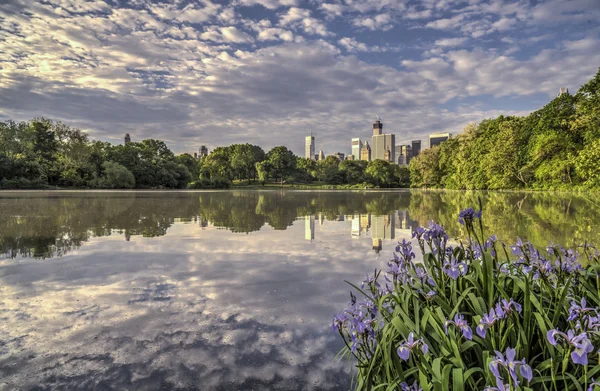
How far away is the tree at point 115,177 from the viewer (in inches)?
2024

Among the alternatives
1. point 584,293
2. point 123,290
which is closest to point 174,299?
point 123,290

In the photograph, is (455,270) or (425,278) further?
(425,278)

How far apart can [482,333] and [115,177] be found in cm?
5781

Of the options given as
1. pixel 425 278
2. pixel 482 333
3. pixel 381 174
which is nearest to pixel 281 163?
pixel 381 174

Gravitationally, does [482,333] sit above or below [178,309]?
above

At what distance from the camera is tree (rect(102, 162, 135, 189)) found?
169 feet

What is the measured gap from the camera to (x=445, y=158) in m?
64.4

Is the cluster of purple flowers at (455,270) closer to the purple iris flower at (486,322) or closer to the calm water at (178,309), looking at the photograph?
the purple iris flower at (486,322)

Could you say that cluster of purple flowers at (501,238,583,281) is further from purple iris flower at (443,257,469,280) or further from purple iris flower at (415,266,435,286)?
purple iris flower at (415,266,435,286)

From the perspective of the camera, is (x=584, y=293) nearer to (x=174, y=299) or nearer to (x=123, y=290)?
(x=174, y=299)

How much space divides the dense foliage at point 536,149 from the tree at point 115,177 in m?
51.0

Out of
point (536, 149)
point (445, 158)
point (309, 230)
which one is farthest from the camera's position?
point (445, 158)

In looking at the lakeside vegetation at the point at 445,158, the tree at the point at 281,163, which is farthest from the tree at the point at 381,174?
the tree at the point at 281,163

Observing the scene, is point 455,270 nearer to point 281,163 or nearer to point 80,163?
point 80,163
